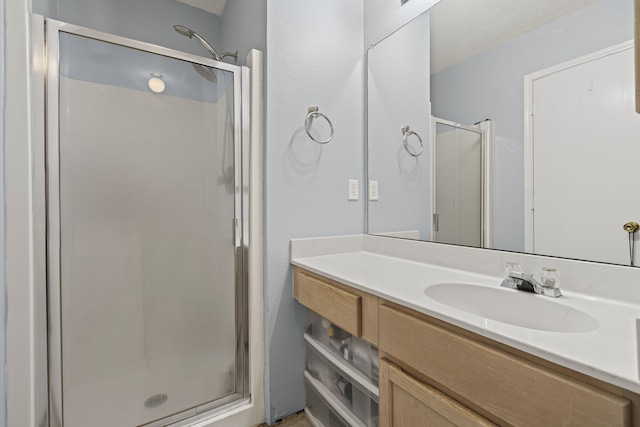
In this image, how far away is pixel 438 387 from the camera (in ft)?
2.48

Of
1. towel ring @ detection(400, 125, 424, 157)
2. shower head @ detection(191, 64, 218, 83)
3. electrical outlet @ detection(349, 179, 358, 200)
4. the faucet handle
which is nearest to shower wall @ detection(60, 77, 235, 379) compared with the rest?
shower head @ detection(191, 64, 218, 83)

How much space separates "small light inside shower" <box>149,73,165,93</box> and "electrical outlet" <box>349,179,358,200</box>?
0.99 m

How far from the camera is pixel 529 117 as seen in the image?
1.04m

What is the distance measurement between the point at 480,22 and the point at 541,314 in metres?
1.12

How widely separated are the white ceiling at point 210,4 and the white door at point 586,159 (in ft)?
6.93

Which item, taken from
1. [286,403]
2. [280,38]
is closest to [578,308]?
[286,403]

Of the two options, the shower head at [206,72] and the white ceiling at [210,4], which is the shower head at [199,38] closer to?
the shower head at [206,72]

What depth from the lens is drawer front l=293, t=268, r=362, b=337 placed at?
1.02 m

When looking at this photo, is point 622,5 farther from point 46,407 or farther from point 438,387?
point 46,407

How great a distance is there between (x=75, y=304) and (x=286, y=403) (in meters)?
1.02

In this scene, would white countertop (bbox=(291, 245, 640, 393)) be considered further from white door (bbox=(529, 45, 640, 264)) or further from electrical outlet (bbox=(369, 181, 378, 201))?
electrical outlet (bbox=(369, 181, 378, 201))

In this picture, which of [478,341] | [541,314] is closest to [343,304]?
[478,341]

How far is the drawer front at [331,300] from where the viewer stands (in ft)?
3.33

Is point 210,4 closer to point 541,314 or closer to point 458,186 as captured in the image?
point 458,186
